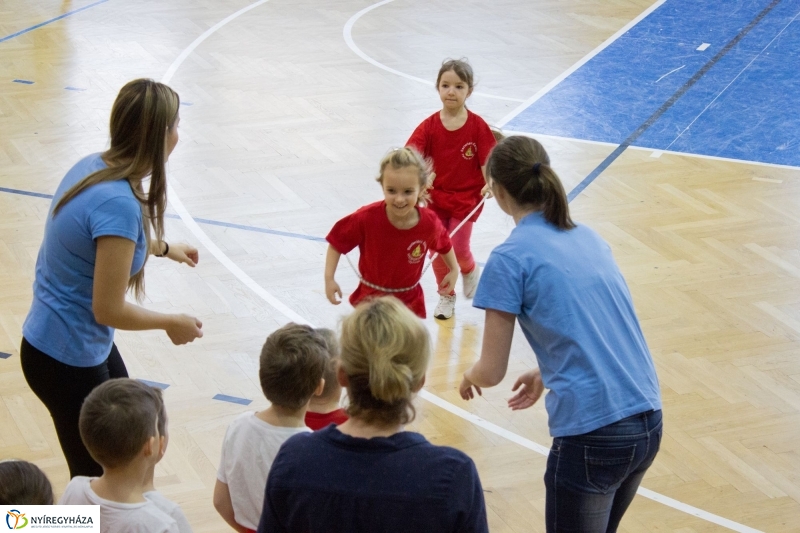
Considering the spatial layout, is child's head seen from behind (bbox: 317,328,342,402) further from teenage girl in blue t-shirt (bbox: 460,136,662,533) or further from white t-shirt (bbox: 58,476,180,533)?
white t-shirt (bbox: 58,476,180,533)

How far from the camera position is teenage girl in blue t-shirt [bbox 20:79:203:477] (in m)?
2.57

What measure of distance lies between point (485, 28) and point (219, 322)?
Result: 6580 mm

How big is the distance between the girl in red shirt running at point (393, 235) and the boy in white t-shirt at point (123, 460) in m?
1.61

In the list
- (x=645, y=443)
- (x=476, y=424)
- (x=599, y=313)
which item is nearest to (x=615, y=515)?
(x=645, y=443)

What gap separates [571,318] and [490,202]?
13.8 feet

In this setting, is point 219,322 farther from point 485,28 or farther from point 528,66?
point 485,28

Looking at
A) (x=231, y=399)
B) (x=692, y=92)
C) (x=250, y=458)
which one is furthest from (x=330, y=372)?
(x=692, y=92)

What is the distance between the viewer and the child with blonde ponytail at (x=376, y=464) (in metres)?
1.80

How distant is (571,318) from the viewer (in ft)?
8.07

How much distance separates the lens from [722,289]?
5.44 meters

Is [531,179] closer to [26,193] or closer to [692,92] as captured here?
[26,193]

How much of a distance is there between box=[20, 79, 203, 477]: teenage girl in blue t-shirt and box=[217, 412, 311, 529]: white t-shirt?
406mm

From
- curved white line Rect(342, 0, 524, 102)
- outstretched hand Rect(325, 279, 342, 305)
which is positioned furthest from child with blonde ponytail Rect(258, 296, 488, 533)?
curved white line Rect(342, 0, 524, 102)

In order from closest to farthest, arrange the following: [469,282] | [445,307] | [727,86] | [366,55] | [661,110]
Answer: [445,307] → [469,282] → [661,110] → [727,86] → [366,55]
